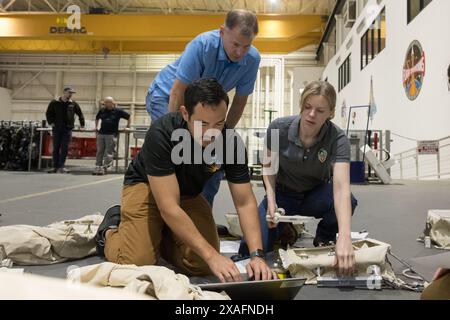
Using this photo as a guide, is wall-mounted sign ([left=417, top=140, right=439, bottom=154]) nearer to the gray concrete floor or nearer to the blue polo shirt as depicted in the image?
the gray concrete floor

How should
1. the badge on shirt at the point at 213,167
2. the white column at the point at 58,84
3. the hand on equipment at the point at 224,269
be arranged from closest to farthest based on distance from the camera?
the hand on equipment at the point at 224,269, the badge on shirt at the point at 213,167, the white column at the point at 58,84

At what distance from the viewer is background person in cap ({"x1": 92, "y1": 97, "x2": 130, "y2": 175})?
6.83 meters

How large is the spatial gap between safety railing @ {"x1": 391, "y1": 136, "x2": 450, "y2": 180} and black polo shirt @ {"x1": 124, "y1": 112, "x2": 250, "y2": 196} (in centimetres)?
470

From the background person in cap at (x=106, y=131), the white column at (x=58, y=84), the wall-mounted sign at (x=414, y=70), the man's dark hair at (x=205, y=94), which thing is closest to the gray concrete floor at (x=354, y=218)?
the man's dark hair at (x=205, y=94)

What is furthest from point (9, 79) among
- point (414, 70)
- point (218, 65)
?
point (218, 65)

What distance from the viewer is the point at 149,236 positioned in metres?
1.61

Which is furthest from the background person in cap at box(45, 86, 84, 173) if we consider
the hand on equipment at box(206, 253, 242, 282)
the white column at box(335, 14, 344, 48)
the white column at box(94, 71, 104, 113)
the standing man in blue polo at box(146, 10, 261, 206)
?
the white column at box(94, 71, 104, 113)

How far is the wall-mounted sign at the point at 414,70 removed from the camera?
6.02 metres

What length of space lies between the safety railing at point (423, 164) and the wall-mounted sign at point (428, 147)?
57 millimetres

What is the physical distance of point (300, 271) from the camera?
1506mm

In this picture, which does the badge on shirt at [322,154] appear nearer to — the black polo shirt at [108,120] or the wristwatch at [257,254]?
the wristwatch at [257,254]
